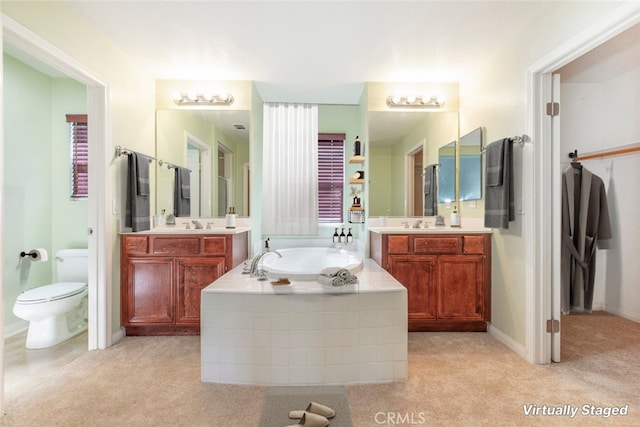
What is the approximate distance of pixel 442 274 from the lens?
2662 millimetres

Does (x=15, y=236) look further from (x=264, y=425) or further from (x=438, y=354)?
(x=438, y=354)

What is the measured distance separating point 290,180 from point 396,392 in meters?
2.39

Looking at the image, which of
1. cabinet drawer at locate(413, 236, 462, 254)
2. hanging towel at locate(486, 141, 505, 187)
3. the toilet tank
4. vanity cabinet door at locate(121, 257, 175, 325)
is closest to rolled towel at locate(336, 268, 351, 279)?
cabinet drawer at locate(413, 236, 462, 254)

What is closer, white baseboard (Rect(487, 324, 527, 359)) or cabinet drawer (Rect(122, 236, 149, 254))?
white baseboard (Rect(487, 324, 527, 359))

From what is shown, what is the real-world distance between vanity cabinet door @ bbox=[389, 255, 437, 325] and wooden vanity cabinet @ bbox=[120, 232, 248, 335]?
151 centimetres

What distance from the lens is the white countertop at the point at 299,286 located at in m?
1.89

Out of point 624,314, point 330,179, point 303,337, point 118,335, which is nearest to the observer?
point 303,337

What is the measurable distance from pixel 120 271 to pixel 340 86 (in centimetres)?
276

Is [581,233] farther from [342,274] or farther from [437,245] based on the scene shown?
[342,274]

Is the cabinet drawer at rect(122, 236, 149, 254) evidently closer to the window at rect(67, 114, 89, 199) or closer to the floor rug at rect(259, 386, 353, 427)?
the window at rect(67, 114, 89, 199)

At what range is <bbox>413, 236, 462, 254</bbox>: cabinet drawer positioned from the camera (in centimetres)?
266

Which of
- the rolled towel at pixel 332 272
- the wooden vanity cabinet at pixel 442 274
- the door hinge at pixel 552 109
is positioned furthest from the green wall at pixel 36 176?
the door hinge at pixel 552 109

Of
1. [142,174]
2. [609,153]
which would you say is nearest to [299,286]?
[142,174]

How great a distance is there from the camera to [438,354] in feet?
7.39
